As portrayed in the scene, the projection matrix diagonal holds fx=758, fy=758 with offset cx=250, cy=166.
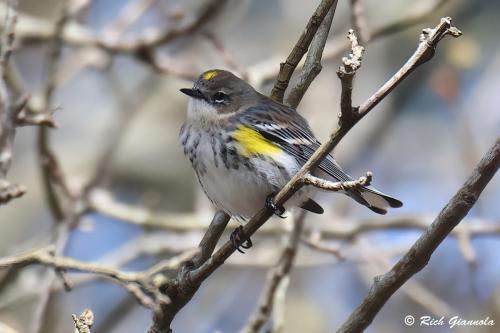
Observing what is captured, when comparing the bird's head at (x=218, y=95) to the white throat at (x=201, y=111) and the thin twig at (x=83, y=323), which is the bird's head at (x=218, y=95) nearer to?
the white throat at (x=201, y=111)

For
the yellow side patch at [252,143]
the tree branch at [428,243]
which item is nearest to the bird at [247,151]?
the yellow side patch at [252,143]

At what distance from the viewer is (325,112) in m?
7.06

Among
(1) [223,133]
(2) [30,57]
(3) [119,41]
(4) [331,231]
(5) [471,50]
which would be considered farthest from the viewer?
(2) [30,57]

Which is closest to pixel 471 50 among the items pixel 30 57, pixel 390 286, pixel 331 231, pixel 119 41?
pixel 331 231

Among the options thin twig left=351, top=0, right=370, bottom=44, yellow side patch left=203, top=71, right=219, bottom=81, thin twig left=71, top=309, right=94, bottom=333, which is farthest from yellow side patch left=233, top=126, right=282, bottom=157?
thin twig left=71, top=309, right=94, bottom=333

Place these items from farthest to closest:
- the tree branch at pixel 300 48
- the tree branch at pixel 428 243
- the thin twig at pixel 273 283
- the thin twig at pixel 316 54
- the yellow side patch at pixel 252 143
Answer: the yellow side patch at pixel 252 143 → the thin twig at pixel 273 283 → the thin twig at pixel 316 54 → the tree branch at pixel 300 48 → the tree branch at pixel 428 243

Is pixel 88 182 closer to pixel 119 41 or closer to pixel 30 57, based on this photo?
pixel 119 41

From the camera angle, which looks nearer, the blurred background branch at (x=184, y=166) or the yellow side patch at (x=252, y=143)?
the blurred background branch at (x=184, y=166)

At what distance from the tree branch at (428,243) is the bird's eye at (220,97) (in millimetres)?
2138

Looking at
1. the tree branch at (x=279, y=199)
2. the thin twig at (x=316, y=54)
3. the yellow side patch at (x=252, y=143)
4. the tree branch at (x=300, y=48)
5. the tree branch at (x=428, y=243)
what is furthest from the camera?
the yellow side patch at (x=252, y=143)

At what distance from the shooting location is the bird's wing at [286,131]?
180 inches

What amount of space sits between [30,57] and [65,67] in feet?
11.7

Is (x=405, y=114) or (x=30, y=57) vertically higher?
(x=30, y=57)

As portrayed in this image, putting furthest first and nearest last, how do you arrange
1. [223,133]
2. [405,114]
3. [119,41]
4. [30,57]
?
[30,57] < [405,114] < [119,41] < [223,133]
